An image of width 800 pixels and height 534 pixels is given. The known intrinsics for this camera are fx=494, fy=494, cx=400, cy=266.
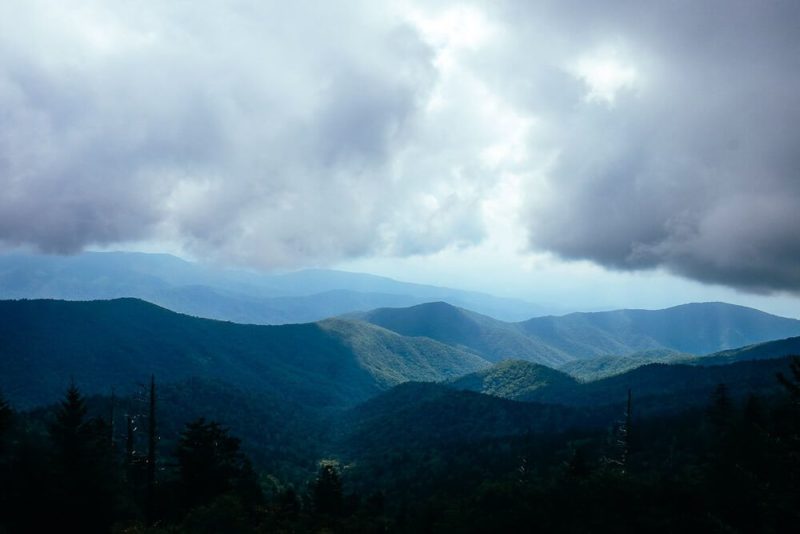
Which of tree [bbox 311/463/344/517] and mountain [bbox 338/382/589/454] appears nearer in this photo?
tree [bbox 311/463/344/517]

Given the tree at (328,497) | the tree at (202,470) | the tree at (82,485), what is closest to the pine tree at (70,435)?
the tree at (82,485)

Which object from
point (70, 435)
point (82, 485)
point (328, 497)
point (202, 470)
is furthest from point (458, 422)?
point (82, 485)

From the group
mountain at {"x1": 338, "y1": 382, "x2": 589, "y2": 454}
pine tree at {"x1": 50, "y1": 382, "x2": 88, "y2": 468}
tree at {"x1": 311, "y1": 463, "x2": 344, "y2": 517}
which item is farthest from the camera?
mountain at {"x1": 338, "y1": 382, "x2": 589, "y2": 454}

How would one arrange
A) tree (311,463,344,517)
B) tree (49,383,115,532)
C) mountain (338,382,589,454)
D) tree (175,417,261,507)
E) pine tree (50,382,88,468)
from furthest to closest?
mountain (338,382,589,454)
tree (311,463,344,517)
tree (175,417,261,507)
pine tree (50,382,88,468)
tree (49,383,115,532)

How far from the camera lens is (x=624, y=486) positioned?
31.6 meters

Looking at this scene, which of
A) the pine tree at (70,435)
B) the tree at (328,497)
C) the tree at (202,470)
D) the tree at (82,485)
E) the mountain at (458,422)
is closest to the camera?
the tree at (82,485)

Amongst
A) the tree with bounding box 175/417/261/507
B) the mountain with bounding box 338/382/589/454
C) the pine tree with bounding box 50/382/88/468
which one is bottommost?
the mountain with bounding box 338/382/589/454

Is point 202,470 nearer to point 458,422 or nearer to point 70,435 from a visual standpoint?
point 70,435

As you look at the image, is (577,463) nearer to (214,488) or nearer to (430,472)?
(214,488)

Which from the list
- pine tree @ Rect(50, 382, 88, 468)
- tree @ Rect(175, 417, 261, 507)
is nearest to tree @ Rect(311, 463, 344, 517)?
tree @ Rect(175, 417, 261, 507)

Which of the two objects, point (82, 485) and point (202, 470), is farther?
point (202, 470)

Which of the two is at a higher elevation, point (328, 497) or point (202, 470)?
point (202, 470)

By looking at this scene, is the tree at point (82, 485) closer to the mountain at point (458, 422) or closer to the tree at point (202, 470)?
the tree at point (202, 470)

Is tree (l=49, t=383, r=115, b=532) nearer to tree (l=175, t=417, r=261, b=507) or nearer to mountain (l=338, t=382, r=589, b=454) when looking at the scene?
tree (l=175, t=417, r=261, b=507)
